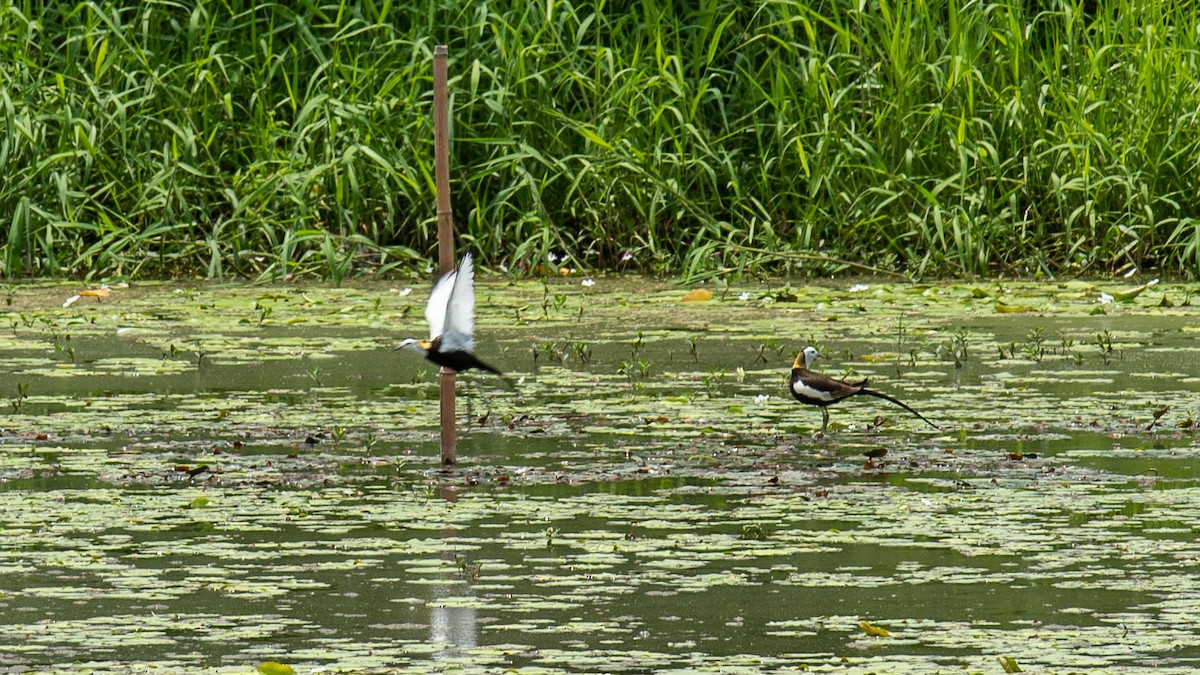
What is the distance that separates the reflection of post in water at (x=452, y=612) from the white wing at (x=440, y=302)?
116 cm

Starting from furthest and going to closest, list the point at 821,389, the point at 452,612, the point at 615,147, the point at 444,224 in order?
the point at 615,147, the point at 821,389, the point at 444,224, the point at 452,612

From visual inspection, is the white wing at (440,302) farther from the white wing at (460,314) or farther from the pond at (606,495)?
the pond at (606,495)

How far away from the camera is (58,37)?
43.5ft

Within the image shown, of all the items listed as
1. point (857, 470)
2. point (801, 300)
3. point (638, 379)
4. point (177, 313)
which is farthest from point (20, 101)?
point (857, 470)

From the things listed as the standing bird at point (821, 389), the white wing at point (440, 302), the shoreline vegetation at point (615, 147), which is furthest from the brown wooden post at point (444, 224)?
the shoreline vegetation at point (615, 147)

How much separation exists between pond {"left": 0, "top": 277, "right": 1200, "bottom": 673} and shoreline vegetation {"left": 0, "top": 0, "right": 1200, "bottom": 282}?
1.52 meters

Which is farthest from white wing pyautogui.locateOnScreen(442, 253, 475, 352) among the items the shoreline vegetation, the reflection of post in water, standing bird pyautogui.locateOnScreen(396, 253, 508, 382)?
the shoreline vegetation

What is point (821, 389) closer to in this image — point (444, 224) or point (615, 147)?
point (444, 224)

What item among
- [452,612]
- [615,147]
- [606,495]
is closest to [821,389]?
[606,495]

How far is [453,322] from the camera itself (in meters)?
6.11

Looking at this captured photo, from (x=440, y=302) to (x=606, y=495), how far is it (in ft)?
2.57

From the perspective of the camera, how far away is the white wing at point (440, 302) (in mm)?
6188

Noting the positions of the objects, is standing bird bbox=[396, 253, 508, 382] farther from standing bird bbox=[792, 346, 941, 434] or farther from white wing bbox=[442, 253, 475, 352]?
standing bird bbox=[792, 346, 941, 434]

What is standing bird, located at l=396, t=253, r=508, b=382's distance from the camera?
20.0 feet
